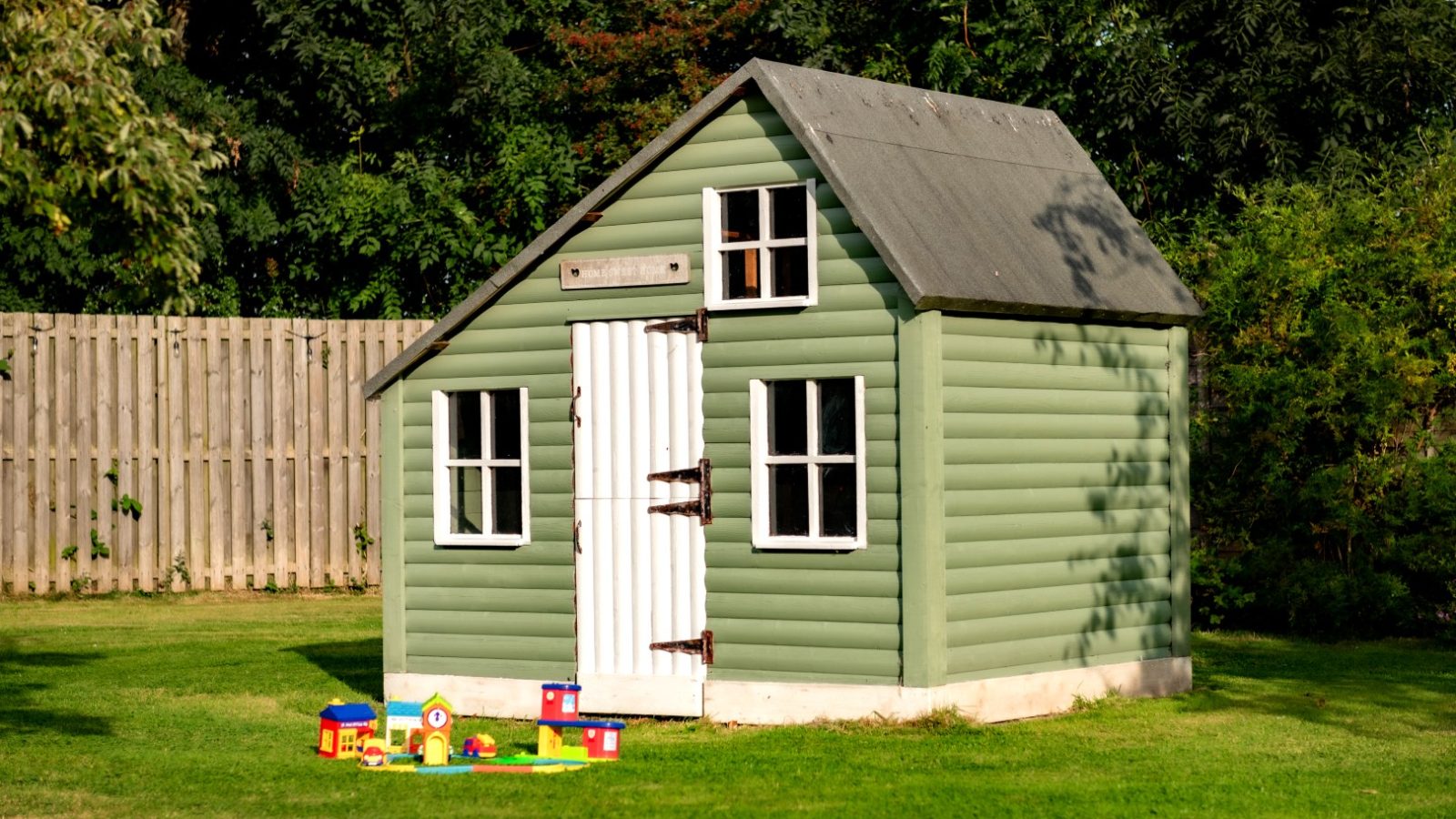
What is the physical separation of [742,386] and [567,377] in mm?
1554

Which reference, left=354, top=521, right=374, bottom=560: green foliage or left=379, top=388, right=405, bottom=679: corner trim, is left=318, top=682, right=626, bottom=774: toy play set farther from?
left=354, top=521, right=374, bottom=560: green foliage

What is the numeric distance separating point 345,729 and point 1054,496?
5.43m

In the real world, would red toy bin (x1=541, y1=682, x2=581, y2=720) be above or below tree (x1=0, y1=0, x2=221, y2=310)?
below

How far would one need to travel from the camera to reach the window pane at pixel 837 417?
14477mm

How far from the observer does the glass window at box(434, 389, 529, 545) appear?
15969 millimetres

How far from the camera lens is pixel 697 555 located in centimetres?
1490

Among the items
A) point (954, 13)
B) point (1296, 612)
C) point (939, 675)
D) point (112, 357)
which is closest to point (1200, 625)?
point (1296, 612)

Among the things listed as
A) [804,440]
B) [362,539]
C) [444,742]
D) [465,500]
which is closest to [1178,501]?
[804,440]


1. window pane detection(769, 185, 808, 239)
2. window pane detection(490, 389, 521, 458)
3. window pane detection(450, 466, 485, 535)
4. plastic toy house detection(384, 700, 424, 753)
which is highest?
window pane detection(769, 185, 808, 239)

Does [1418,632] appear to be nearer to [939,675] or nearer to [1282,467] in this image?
[1282,467]

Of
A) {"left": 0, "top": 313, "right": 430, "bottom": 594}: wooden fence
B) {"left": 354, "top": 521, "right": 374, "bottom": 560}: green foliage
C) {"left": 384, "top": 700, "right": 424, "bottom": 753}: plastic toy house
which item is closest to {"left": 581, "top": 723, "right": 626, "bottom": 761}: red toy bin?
{"left": 384, "top": 700, "right": 424, "bottom": 753}: plastic toy house

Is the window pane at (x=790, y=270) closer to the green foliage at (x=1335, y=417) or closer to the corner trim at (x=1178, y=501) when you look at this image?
the corner trim at (x=1178, y=501)

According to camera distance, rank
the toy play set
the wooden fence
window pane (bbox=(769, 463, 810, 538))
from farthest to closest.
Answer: the wooden fence → window pane (bbox=(769, 463, 810, 538)) → the toy play set

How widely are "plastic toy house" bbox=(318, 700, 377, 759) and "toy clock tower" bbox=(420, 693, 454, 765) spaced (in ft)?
1.57
